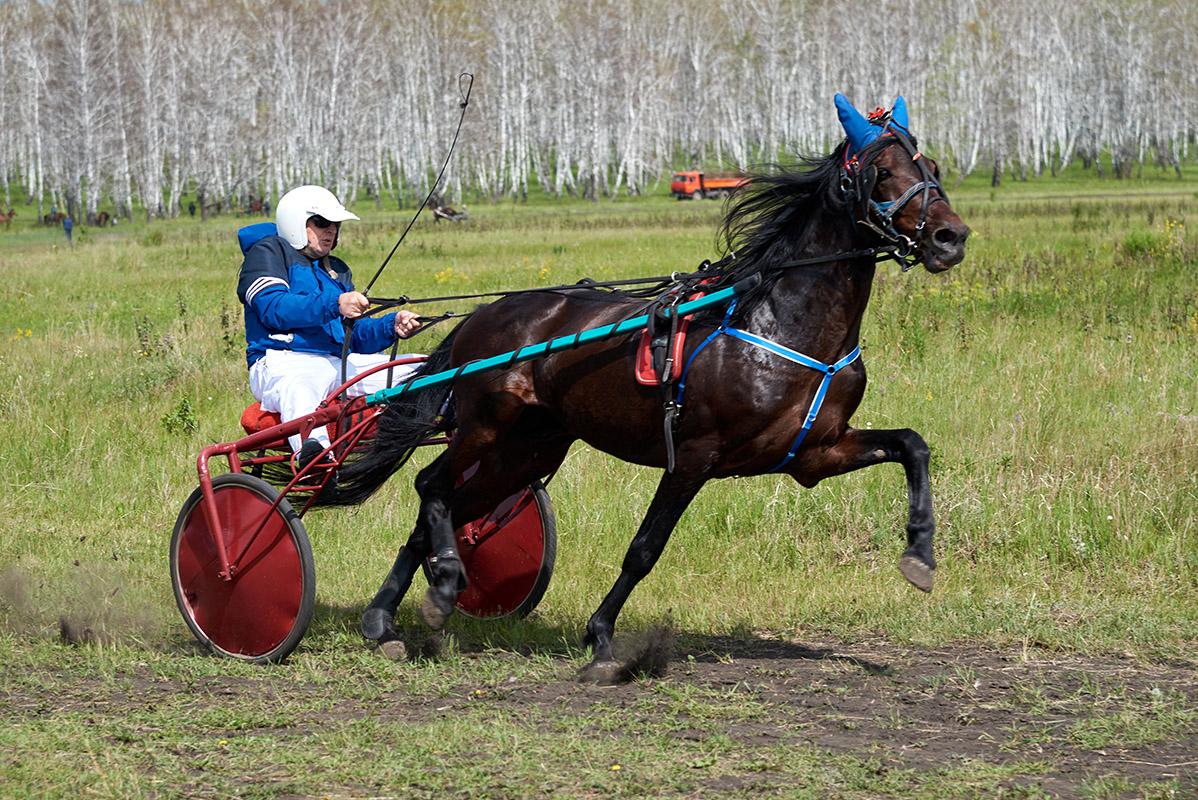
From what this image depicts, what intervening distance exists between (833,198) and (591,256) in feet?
71.9

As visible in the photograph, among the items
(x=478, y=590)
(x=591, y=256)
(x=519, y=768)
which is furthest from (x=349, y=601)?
(x=591, y=256)

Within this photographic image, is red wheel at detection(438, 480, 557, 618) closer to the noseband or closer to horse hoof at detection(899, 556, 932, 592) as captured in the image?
horse hoof at detection(899, 556, 932, 592)

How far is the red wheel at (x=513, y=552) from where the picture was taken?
7.05m

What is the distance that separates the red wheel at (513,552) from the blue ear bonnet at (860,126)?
249cm

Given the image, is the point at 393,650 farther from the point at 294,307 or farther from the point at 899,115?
the point at 899,115

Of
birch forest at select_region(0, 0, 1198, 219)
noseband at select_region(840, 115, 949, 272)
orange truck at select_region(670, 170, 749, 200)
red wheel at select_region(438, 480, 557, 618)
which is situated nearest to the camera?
noseband at select_region(840, 115, 949, 272)

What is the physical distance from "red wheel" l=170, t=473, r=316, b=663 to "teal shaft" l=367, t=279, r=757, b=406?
0.74 m

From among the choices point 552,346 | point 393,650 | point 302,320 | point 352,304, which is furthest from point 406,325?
point 393,650

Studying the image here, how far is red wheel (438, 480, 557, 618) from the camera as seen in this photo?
7.05 m

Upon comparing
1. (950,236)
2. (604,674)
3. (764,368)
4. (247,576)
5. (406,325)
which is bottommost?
(604,674)

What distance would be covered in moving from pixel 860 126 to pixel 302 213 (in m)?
2.73

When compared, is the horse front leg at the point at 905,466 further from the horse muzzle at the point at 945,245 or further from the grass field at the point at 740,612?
the horse muzzle at the point at 945,245

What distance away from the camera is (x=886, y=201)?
17.7 feet

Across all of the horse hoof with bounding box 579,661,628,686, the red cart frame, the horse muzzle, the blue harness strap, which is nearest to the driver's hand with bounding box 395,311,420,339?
the red cart frame
